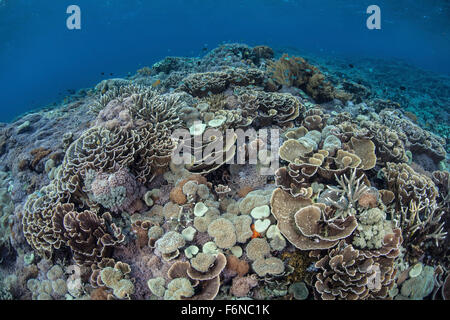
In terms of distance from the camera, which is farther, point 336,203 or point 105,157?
point 105,157

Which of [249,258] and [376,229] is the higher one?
[376,229]

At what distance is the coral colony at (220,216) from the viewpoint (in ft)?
10.8

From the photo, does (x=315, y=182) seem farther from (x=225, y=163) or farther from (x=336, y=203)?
(x=225, y=163)

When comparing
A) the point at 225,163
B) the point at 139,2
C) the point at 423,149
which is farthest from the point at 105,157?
the point at 139,2

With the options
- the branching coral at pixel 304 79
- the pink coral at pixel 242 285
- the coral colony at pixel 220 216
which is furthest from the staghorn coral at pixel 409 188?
the branching coral at pixel 304 79

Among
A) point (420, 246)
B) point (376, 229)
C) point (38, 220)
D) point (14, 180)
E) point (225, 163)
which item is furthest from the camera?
point (14, 180)

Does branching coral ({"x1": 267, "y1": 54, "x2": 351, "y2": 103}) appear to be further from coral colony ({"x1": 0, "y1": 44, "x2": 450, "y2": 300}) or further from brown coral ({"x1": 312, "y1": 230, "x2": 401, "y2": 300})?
brown coral ({"x1": 312, "y1": 230, "x2": 401, "y2": 300})

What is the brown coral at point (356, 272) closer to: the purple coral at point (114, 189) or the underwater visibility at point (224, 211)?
the underwater visibility at point (224, 211)

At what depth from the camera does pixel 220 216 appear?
12.9 feet

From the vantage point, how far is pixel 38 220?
432 centimetres

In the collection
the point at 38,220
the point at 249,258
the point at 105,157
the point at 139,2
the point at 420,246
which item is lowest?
the point at 420,246

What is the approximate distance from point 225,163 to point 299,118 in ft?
9.54

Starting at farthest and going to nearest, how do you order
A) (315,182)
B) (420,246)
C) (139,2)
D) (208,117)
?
(139,2) < (208,117) < (315,182) < (420,246)

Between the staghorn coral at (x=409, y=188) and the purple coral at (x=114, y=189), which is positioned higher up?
the purple coral at (x=114, y=189)
